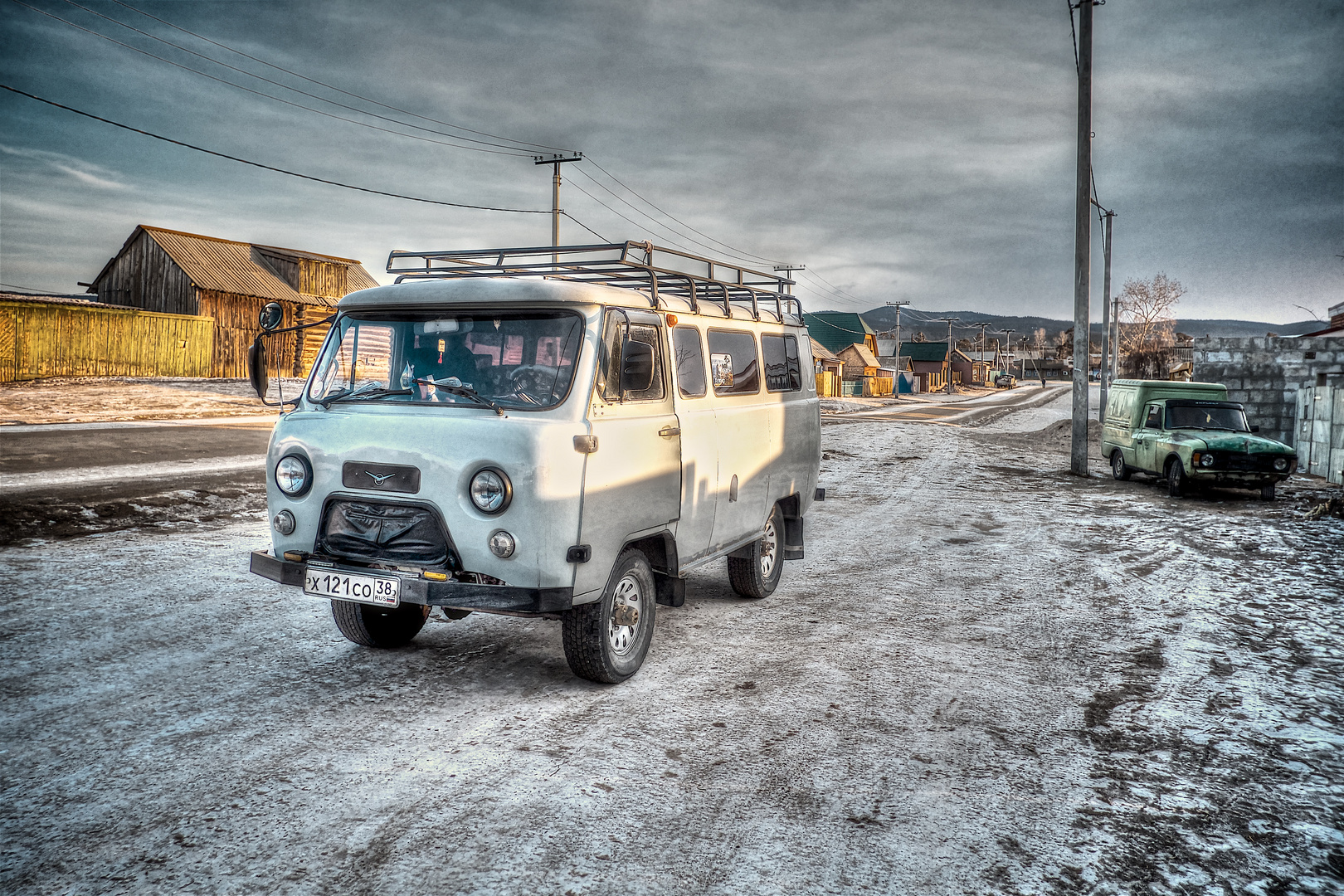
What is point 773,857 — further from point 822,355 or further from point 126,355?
point 822,355

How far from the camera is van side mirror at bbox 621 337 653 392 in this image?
16.1ft

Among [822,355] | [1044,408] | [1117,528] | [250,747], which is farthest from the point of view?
[822,355]

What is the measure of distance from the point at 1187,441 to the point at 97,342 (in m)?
37.0

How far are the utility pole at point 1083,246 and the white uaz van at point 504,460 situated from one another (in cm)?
1381

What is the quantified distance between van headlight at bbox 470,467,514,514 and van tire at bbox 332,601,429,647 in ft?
4.88

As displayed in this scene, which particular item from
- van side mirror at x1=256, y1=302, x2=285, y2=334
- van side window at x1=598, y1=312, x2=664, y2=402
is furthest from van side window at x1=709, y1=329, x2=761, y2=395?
van side mirror at x1=256, y1=302, x2=285, y2=334

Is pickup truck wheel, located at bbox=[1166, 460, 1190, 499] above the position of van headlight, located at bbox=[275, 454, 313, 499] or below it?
below

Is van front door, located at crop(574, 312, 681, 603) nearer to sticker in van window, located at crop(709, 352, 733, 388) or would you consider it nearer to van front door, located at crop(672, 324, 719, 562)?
van front door, located at crop(672, 324, 719, 562)

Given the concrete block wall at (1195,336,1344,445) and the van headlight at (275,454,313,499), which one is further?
the concrete block wall at (1195,336,1344,445)

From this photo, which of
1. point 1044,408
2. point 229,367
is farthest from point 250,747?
point 1044,408

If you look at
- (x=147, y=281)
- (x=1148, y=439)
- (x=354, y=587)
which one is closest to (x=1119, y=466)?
(x=1148, y=439)

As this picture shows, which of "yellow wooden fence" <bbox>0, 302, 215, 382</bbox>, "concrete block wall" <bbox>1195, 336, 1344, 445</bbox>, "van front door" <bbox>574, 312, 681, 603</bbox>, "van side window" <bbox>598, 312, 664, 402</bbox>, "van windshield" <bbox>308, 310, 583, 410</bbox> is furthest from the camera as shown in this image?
"yellow wooden fence" <bbox>0, 302, 215, 382</bbox>

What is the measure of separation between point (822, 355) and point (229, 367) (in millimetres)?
49374

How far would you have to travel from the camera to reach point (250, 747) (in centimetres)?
401
